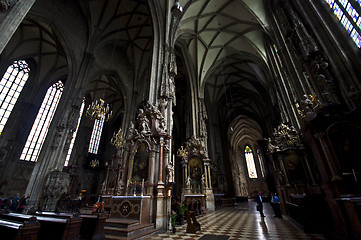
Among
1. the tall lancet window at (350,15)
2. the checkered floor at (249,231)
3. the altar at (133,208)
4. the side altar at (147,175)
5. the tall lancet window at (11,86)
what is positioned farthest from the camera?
the tall lancet window at (11,86)

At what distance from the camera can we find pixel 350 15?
5465mm

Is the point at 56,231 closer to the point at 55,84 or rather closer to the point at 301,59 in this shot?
the point at 301,59

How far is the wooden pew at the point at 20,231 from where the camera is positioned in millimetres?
2176

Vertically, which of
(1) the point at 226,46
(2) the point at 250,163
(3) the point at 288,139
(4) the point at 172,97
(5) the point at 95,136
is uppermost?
(1) the point at 226,46

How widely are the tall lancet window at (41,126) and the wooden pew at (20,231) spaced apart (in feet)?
59.2

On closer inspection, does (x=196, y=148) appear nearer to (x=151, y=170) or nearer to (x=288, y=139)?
(x=288, y=139)

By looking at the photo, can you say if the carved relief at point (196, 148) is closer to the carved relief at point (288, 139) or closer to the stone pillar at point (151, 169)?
the carved relief at point (288, 139)

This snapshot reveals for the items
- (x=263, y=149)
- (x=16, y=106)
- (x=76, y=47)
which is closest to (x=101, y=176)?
(x=16, y=106)

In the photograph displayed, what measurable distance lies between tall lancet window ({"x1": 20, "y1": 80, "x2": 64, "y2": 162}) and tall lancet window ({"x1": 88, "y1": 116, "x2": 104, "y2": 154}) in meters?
5.99

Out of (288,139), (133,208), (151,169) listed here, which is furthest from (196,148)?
(133,208)

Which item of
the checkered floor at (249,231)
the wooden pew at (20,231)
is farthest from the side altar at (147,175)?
the wooden pew at (20,231)

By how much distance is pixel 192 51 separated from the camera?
17188 millimetres

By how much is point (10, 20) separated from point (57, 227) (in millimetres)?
5747

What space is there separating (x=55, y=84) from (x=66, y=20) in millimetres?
8709
